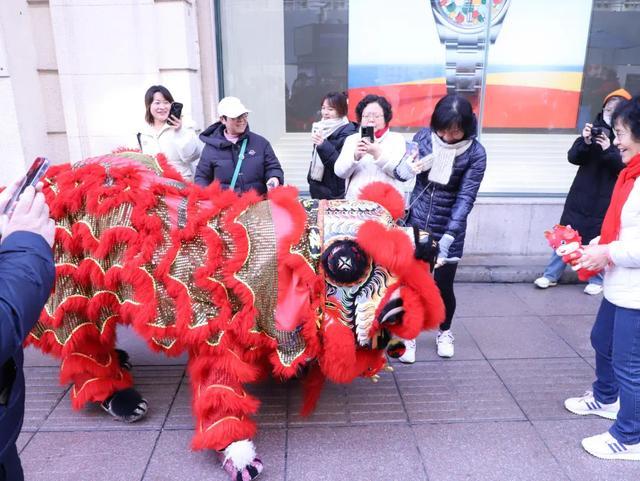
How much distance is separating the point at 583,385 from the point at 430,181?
1639 millimetres

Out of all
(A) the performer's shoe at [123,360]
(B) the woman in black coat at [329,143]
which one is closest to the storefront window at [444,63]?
(B) the woman in black coat at [329,143]

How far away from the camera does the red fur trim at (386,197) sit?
8.34 ft

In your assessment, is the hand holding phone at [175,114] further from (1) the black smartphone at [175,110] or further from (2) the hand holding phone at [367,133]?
(2) the hand holding phone at [367,133]

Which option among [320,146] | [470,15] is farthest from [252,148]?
[470,15]

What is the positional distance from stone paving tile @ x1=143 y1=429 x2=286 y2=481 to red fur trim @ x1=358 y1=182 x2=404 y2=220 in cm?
137

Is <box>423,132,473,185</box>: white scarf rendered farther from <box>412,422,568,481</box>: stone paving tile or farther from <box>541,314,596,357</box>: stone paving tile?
<box>541,314,596,357</box>: stone paving tile

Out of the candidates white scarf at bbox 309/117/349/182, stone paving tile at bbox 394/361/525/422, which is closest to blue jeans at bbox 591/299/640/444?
stone paving tile at bbox 394/361/525/422

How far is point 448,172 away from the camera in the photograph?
3254 millimetres

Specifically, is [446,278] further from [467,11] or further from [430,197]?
[467,11]

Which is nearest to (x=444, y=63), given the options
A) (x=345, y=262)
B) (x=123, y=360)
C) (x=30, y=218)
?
(x=345, y=262)

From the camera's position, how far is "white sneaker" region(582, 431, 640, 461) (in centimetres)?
257

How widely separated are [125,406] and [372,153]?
2171mm

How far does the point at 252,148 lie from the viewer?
3.95 m

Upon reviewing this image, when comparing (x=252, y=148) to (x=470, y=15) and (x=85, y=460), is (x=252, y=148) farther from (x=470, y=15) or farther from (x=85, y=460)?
(x=470, y=15)
